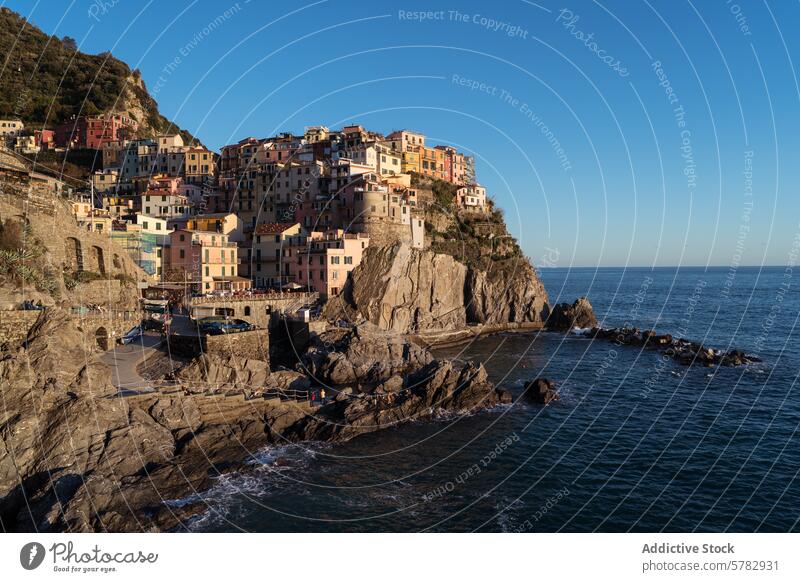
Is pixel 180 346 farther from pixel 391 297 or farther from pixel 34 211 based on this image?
pixel 391 297

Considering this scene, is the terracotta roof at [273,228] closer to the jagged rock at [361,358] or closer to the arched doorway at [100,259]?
the jagged rock at [361,358]

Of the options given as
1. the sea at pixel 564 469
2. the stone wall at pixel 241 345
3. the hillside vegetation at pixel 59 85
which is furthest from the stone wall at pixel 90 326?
the hillside vegetation at pixel 59 85

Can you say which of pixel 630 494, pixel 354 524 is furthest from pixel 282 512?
pixel 630 494

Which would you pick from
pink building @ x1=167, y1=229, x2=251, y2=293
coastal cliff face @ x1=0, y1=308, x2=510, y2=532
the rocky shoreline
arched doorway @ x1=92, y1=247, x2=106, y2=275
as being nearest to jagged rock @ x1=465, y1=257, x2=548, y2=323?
the rocky shoreline

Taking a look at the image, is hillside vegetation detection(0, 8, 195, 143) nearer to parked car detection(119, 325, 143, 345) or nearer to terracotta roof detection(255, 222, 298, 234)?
terracotta roof detection(255, 222, 298, 234)

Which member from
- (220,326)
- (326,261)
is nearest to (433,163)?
(326,261)

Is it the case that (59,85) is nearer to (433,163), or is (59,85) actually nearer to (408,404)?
(433,163)
